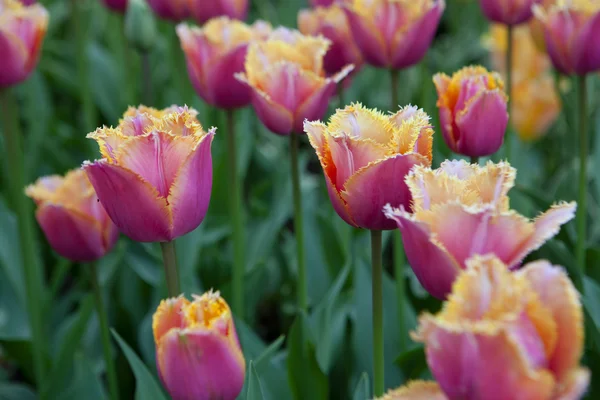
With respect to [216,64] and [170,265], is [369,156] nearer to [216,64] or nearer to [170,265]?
[170,265]

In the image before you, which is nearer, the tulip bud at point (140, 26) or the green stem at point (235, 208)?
the green stem at point (235, 208)

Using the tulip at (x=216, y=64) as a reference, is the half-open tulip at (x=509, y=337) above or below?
below

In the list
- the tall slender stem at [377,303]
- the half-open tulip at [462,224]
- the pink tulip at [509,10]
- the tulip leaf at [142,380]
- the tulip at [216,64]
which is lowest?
the tulip leaf at [142,380]

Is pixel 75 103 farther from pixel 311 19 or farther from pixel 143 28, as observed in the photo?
pixel 311 19

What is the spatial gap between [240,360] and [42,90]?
1625 millimetres

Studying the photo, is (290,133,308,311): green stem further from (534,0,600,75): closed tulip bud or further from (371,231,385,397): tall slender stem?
(534,0,600,75): closed tulip bud

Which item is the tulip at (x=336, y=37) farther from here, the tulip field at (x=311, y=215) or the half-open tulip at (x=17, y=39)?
the half-open tulip at (x=17, y=39)

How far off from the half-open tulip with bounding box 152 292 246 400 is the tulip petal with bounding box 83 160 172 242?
0.10m

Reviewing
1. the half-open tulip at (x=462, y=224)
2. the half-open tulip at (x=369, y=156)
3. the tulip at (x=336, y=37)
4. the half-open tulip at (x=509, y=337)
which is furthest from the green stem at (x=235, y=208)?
the half-open tulip at (x=509, y=337)

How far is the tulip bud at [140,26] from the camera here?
1524 millimetres

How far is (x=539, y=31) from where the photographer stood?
62.6 inches

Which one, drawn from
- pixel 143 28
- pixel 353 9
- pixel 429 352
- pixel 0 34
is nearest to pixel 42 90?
pixel 143 28

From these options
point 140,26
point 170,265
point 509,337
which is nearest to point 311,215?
point 140,26

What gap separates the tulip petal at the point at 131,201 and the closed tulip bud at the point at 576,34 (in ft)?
2.18
